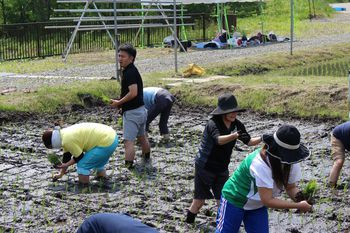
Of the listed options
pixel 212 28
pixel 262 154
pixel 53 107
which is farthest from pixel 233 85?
pixel 212 28

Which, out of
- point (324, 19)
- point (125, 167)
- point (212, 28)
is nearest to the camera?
point (125, 167)

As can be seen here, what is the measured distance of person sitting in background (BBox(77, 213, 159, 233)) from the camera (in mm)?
3047

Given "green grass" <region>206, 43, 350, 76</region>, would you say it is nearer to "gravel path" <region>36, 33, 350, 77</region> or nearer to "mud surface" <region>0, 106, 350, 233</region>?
"gravel path" <region>36, 33, 350, 77</region>

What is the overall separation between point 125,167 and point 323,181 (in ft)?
8.16

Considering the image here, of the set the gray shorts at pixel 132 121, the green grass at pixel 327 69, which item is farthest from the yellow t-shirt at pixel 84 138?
the green grass at pixel 327 69

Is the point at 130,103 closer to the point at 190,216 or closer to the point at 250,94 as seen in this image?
the point at 190,216

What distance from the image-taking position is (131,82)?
835 cm

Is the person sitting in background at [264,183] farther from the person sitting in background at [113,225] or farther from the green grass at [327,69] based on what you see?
the green grass at [327,69]

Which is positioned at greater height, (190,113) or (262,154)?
(262,154)

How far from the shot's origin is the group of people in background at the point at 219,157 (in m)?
4.46

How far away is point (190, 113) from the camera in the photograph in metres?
12.5

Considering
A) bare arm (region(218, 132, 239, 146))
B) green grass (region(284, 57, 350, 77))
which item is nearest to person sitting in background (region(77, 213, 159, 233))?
bare arm (region(218, 132, 239, 146))

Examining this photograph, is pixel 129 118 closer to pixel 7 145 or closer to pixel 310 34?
pixel 7 145

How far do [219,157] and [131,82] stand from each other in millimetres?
2598
